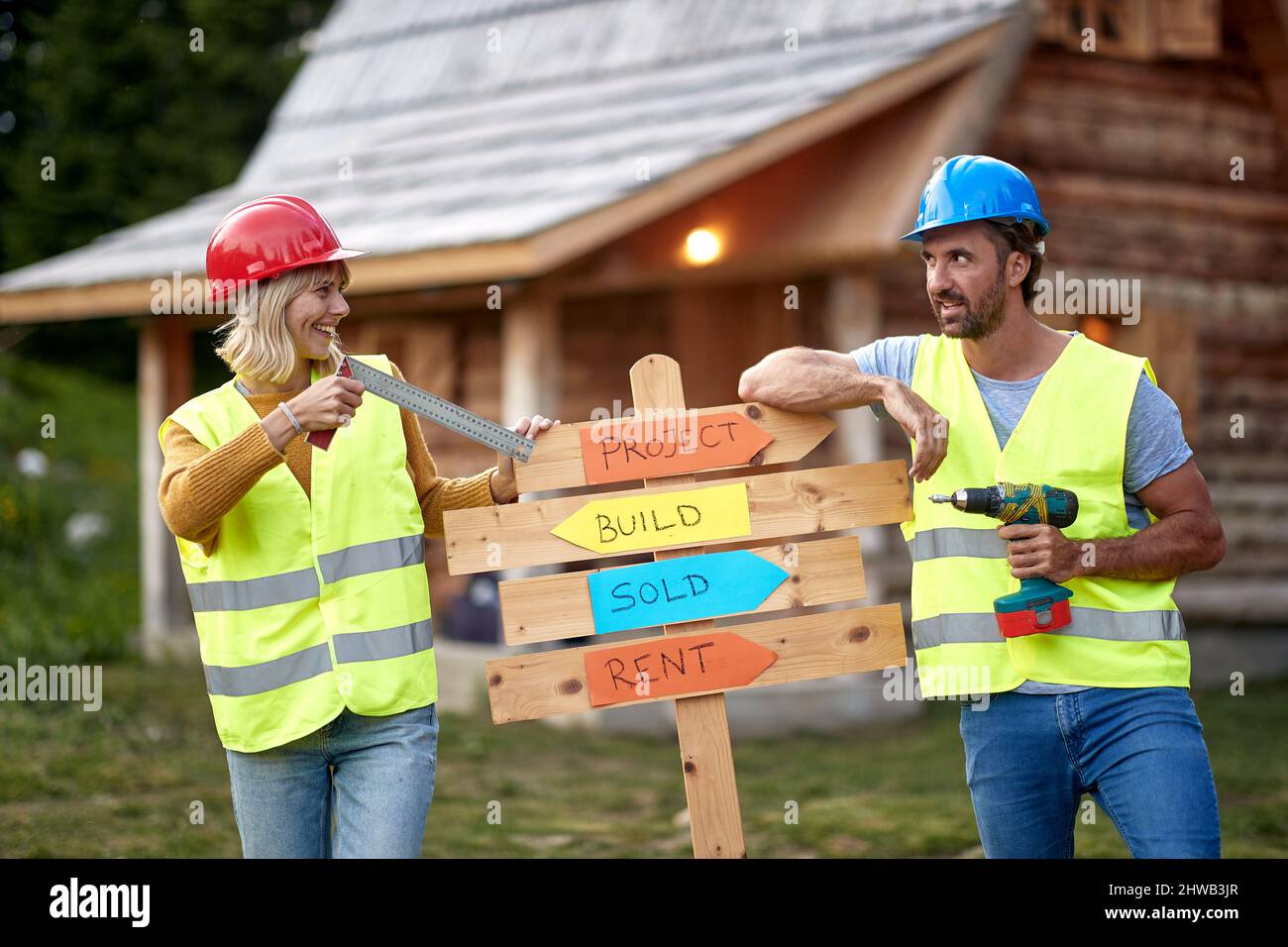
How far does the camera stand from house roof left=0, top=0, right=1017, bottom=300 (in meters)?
9.32

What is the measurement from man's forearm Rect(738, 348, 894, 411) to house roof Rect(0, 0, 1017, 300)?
4.58 metres

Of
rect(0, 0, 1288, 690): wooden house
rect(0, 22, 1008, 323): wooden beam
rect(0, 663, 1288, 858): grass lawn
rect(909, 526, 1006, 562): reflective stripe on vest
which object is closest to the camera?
rect(909, 526, 1006, 562): reflective stripe on vest

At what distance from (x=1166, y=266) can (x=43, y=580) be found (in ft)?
32.9

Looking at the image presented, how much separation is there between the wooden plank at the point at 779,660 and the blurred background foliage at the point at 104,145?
51.6ft

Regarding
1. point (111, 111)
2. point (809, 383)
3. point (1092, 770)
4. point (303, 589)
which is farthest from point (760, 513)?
point (111, 111)

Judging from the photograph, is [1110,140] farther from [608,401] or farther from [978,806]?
[978,806]

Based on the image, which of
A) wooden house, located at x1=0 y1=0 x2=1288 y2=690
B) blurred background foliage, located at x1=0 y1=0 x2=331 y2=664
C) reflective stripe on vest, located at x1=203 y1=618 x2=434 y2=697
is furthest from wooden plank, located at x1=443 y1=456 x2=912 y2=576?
blurred background foliage, located at x1=0 y1=0 x2=331 y2=664

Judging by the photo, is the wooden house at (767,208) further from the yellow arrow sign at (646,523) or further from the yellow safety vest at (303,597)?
the yellow safety vest at (303,597)

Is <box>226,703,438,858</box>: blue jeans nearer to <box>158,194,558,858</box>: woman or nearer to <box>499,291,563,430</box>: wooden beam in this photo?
<box>158,194,558,858</box>: woman

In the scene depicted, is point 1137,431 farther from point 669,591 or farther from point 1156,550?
point 669,591

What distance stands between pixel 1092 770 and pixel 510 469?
62.7 inches

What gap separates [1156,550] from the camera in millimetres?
3562

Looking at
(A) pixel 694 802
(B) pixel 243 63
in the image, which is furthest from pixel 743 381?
(B) pixel 243 63
